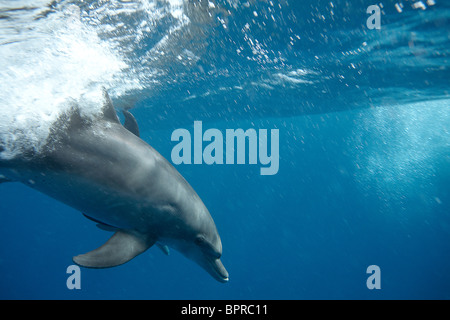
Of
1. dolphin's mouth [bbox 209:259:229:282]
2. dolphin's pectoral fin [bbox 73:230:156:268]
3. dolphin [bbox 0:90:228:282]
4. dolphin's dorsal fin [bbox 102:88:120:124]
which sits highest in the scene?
dolphin's dorsal fin [bbox 102:88:120:124]

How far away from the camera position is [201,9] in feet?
25.9

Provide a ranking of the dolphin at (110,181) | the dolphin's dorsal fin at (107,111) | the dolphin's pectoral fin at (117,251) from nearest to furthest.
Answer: the dolphin's pectoral fin at (117,251)
the dolphin at (110,181)
the dolphin's dorsal fin at (107,111)

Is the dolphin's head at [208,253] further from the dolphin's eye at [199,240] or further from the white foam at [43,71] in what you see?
the white foam at [43,71]

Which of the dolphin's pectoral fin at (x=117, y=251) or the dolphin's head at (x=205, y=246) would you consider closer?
the dolphin's pectoral fin at (x=117, y=251)

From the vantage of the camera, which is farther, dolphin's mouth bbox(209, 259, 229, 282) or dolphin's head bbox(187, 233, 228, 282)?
dolphin's mouth bbox(209, 259, 229, 282)

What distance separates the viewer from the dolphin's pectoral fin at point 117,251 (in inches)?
149

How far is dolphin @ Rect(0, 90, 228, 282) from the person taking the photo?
166 inches

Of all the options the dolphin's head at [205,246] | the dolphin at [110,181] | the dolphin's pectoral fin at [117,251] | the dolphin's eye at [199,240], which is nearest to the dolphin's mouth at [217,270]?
the dolphin's head at [205,246]

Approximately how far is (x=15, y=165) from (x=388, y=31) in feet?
37.9

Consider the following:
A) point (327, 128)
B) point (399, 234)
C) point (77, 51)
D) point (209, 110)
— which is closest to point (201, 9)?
point (77, 51)

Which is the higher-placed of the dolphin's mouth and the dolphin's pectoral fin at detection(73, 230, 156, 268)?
the dolphin's pectoral fin at detection(73, 230, 156, 268)

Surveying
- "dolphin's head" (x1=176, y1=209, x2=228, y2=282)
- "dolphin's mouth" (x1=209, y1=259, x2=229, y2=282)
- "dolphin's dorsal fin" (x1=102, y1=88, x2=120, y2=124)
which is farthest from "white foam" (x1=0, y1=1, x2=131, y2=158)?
"dolphin's mouth" (x1=209, y1=259, x2=229, y2=282)

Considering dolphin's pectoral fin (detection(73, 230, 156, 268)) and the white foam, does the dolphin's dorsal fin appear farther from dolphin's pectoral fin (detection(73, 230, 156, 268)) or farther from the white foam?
dolphin's pectoral fin (detection(73, 230, 156, 268))
